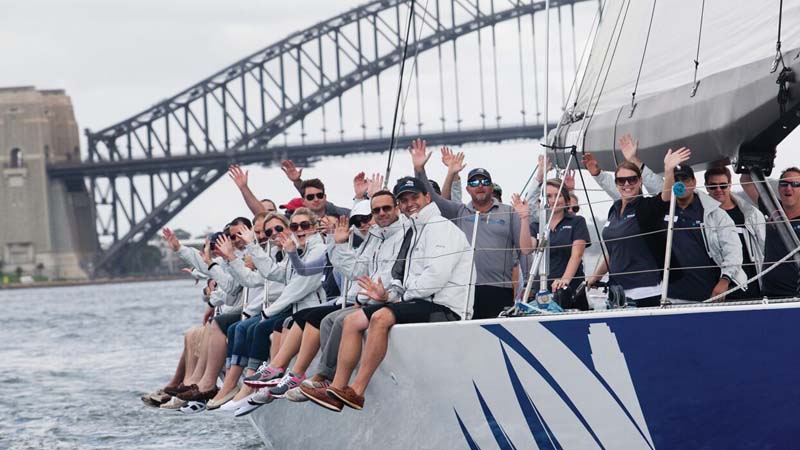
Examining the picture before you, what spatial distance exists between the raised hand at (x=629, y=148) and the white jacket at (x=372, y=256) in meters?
0.91

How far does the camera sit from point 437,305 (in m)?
5.86

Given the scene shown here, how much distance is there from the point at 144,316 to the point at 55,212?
37517 mm

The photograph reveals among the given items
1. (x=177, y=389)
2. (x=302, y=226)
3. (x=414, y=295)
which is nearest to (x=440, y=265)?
(x=414, y=295)

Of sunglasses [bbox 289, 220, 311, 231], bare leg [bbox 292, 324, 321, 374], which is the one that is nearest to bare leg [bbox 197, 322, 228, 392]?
sunglasses [bbox 289, 220, 311, 231]

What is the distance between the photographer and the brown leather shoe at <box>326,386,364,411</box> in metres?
5.83

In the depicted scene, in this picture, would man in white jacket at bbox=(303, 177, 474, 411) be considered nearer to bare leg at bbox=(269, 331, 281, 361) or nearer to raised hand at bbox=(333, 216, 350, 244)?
raised hand at bbox=(333, 216, 350, 244)

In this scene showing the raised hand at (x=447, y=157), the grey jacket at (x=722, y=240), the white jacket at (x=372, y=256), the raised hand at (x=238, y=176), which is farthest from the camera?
the raised hand at (x=238, y=176)

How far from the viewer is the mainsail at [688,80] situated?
5.25m

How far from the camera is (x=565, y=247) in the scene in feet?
21.0

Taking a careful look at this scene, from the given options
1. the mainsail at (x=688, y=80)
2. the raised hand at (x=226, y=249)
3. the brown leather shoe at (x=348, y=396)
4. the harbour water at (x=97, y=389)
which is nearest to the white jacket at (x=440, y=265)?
the brown leather shoe at (x=348, y=396)

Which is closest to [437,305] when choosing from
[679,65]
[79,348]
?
[679,65]

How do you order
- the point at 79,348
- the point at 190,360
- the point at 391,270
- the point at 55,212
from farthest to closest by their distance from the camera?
the point at 55,212 → the point at 79,348 → the point at 190,360 → the point at 391,270

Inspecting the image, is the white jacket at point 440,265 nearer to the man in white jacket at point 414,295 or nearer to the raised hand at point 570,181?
the man in white jacket at point 414,295

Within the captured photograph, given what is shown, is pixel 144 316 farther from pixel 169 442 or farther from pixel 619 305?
pixel 619 305
